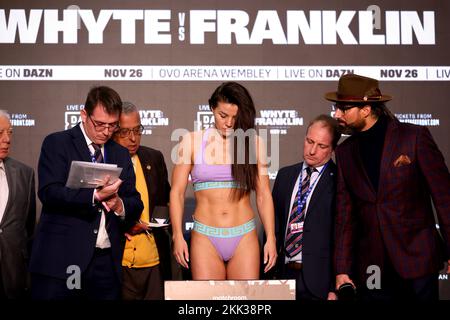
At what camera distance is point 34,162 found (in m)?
5.96

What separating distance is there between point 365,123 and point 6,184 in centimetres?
243

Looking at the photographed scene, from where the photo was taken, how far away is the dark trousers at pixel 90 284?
3.89m

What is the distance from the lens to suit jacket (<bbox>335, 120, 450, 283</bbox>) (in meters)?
3.72

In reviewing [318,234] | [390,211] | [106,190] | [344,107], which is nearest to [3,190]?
[106,190]

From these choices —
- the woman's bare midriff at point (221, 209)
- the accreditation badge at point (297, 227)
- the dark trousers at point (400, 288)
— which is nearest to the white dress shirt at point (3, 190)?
the woman's bare midriff at point (221, 209)

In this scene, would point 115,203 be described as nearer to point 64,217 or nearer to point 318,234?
point 64,217

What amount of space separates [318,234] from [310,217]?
0.12 m

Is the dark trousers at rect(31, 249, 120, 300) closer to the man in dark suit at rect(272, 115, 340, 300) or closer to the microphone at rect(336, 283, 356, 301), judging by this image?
the man in dark suit at rect(272, 115, 340, 300)

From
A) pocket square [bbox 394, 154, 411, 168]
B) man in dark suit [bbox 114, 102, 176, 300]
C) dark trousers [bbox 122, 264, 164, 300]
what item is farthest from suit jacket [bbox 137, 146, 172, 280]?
pocket square [bbox 394, 154, 411, 168]

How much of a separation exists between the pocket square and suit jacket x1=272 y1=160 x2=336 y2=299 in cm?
62

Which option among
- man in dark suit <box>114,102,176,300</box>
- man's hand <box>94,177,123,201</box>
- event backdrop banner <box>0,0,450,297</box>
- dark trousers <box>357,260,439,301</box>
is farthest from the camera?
event backdrop banner <box>0,0,450,297</box>

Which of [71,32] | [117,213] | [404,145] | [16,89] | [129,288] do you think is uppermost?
[71,32]
